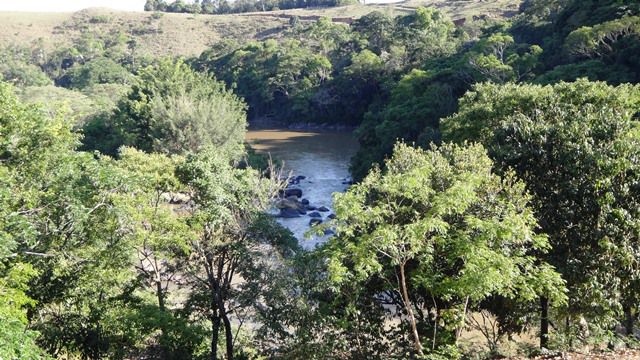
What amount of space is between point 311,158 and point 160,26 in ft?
356

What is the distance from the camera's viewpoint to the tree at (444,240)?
32.8ft

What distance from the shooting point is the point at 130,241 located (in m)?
13.8

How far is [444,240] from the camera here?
10453 millimetres

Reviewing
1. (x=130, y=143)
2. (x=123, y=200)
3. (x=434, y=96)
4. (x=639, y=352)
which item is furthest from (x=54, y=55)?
(x=639, y=352)

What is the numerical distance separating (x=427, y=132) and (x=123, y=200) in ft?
89.5

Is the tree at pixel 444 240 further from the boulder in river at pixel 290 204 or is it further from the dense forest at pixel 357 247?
the boulder in river at pixel 290 204

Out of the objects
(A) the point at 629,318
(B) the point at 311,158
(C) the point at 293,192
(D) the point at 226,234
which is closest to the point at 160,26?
(B) the point at 311,158

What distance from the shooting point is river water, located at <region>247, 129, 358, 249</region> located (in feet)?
139

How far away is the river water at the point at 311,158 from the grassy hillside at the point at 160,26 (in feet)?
217

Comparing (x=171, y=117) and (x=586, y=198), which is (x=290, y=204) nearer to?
(x=171, y=117)

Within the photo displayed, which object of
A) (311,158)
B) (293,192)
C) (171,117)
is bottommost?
(293,192)

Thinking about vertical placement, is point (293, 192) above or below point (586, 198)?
below

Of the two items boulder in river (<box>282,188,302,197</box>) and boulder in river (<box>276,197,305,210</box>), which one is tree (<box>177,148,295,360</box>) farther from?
boulder in river (<box>282,188,302,197</box>)

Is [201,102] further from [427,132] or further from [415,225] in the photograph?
[415,225]
